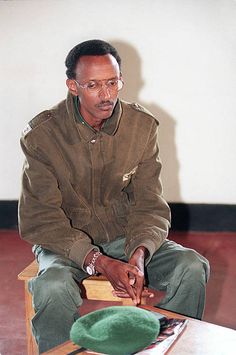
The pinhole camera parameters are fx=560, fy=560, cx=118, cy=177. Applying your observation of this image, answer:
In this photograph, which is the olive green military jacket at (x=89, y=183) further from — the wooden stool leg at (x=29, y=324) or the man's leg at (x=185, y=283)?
the wooden stool leg at (x=29, y=324)

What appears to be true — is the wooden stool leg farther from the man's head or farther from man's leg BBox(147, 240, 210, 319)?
the man's head

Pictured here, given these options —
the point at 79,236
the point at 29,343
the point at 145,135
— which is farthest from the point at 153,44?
the point at 29,343

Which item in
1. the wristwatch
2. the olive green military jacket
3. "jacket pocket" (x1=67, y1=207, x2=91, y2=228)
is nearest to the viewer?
the wristwatch

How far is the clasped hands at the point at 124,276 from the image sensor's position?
1.77 metres

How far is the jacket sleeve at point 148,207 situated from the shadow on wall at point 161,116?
154cm

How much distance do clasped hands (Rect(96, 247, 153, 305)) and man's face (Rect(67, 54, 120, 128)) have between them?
1.70ft

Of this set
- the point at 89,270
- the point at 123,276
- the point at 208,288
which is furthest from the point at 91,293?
the point at 208,288

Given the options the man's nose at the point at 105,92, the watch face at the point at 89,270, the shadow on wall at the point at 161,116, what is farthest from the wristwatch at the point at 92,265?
the shadow on wall at the point at 161,116

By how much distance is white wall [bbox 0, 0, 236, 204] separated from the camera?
354 centimetres

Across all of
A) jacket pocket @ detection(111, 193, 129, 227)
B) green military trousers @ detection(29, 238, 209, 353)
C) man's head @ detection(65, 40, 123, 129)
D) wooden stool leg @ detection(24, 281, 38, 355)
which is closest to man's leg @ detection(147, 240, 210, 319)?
green military trousers @ detection(29, 238, 209, 353)

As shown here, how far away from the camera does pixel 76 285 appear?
181 centimetres

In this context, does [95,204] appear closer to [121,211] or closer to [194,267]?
[121,211]

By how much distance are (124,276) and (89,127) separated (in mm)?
569

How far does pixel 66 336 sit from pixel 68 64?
0.94 metres
